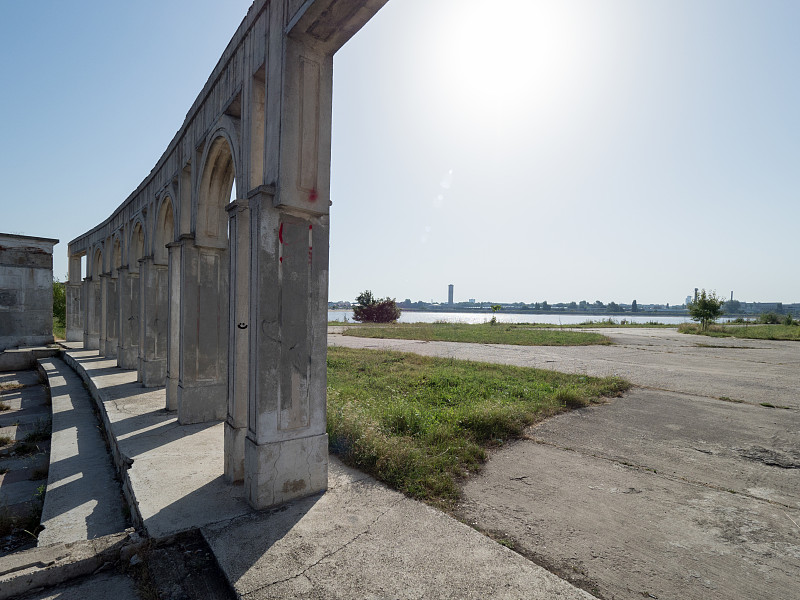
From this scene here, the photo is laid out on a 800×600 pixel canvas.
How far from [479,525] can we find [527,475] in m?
1.14

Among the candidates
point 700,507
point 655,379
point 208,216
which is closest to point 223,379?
point 208,216

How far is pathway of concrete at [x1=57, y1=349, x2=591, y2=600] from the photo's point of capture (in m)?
2.30

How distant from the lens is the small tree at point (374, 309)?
36156mm

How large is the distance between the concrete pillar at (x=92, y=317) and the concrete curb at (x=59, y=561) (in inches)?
513

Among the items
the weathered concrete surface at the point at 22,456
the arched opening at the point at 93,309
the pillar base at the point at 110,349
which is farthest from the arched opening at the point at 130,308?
the arched opening at the point at 93,309

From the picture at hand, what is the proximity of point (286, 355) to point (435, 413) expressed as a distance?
9.40ft

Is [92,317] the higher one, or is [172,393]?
[92,317]

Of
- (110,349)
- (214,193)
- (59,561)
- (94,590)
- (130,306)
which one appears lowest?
(94,590)

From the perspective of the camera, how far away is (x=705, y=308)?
2566 cm

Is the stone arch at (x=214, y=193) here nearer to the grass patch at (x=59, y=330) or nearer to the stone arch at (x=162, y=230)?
the stone arch at (x=162, y=230)

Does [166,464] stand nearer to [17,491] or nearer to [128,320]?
[17,491]

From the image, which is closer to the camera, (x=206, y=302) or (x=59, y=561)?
(x=59, y=561)

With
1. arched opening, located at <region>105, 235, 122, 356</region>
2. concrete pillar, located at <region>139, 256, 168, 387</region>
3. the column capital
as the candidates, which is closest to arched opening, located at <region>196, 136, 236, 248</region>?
the column capital

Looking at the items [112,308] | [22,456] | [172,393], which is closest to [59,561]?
[172,393]
